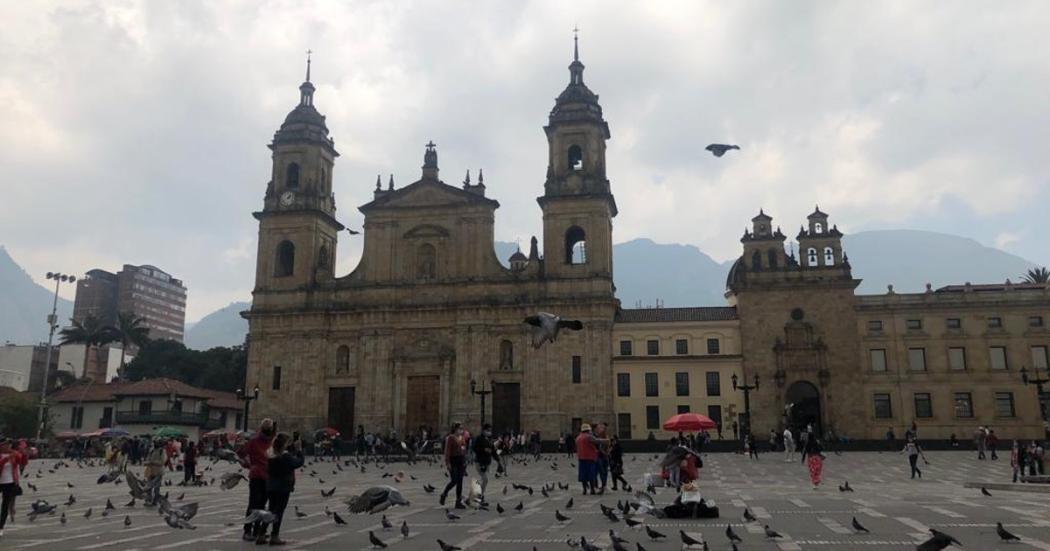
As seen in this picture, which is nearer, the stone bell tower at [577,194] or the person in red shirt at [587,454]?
the person in red shirt at [587,454]

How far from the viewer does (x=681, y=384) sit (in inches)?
2020

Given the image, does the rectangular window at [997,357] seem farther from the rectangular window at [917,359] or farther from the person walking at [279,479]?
the person walking at [279,479]

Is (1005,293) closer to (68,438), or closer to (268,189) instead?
(268,189)

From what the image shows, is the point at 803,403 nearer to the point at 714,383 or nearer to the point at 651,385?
the point at 714,383

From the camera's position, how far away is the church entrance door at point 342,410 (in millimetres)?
52500

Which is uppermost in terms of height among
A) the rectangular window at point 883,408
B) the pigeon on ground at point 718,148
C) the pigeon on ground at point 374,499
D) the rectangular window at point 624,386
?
the pigeon on ground at point 718,148

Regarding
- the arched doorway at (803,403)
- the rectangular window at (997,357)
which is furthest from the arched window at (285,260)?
the rectangular window at (997,357)

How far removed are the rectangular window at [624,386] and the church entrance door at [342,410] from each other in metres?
17.6

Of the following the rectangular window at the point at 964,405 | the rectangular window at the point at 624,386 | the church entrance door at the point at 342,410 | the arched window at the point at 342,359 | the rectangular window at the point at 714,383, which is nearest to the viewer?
the rectangular window at the point at 964,405

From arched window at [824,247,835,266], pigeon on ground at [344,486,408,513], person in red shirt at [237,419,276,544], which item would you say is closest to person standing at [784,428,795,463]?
arched window at [824,247,835,266]

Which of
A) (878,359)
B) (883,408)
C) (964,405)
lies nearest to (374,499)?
(883,408)

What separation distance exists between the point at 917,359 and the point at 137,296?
149 m

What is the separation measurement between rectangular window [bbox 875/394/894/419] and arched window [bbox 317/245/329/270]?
3849 centimetres

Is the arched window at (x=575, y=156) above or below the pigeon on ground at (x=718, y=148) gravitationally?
above
